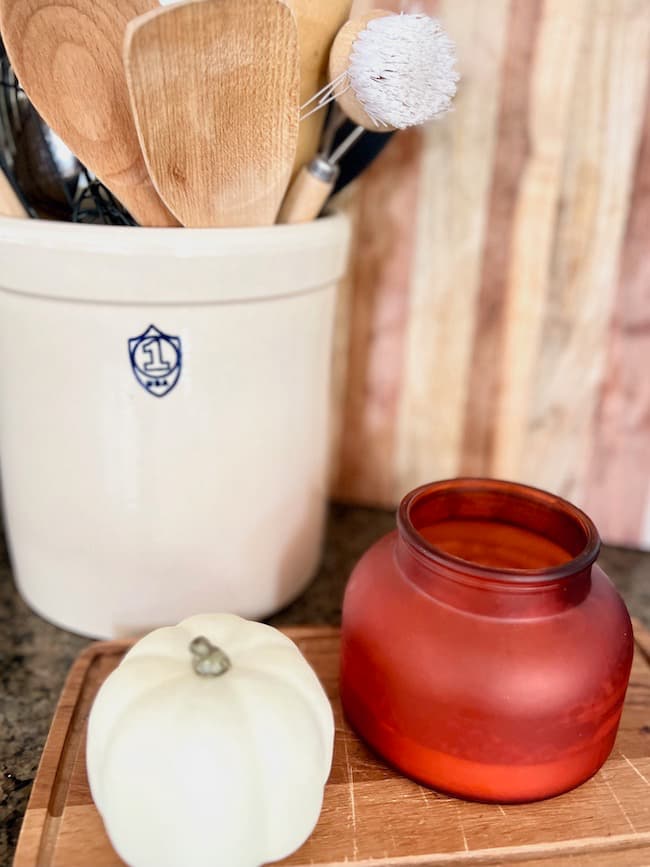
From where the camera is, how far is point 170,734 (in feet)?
1.13

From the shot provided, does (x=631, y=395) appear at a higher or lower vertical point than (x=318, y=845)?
higher

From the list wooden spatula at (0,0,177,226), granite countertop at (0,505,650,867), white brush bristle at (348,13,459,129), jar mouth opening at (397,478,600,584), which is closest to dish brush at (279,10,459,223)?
white brush bristle at (348,13,459,129)

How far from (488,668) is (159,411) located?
239 mm

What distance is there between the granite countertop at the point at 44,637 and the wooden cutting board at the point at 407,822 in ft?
0.10

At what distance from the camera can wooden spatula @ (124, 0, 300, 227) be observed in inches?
15.3

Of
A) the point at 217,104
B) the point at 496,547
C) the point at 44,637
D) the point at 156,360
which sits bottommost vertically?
the point at 44,637

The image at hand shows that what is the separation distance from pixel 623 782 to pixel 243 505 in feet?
0.89

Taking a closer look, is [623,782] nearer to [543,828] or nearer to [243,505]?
[543,828]

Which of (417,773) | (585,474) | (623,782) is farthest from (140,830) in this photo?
(585,474)

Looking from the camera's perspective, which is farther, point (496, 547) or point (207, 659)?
point (496, 547)

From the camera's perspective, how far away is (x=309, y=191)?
51 centimetres

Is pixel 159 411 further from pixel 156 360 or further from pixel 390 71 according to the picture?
pixel 390 71

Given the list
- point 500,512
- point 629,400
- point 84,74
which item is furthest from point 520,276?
point 84,74

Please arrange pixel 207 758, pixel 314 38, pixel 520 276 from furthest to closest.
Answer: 1. pixel 520 276
2. pixel 314 38
3. pixel 207 758
